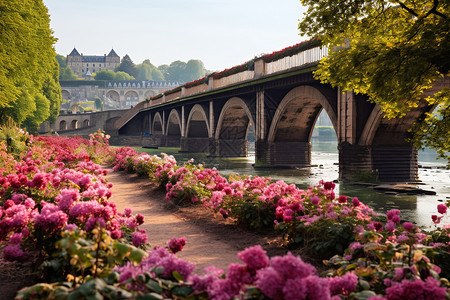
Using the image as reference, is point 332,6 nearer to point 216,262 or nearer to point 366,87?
point 366,87

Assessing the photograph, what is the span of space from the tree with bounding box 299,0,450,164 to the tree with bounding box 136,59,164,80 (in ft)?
586

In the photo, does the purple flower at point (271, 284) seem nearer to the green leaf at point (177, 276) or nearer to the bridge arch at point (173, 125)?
the green leaf at point (177, 276)

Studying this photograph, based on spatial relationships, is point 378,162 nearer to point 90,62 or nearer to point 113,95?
point 113,95

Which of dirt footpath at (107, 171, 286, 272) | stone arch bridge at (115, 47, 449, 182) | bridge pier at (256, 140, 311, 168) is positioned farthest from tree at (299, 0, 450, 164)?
bridge pier at (256, 140, 311, 168)

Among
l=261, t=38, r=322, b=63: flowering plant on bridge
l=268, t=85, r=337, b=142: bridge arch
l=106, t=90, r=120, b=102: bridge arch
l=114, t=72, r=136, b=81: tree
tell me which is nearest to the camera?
l=261, t=38, r=322, b=63: flowering plant on bridge

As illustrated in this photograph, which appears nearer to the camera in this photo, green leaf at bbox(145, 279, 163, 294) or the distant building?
green leaf at bbox(145, 279, 163, 294)

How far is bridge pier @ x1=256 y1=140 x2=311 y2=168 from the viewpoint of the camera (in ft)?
88.7

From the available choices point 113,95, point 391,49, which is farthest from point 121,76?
point 391,49

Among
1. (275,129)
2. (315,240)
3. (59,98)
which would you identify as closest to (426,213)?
(315,240)

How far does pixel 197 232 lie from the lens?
6.86 metres

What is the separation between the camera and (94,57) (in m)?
187

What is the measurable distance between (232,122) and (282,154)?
10458 mm

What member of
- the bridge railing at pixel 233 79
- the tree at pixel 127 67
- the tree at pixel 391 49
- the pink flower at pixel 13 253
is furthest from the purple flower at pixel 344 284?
the tree at pixel 127 67

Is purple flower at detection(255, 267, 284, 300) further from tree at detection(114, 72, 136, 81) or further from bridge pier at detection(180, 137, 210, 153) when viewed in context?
tree at detection(114, 72, 136, 81)
